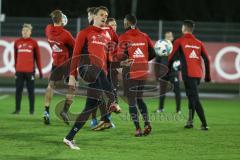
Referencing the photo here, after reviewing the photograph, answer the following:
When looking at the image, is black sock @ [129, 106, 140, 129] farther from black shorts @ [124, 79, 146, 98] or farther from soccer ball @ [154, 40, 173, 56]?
soccer ball @ [154, 40, 173, 56]

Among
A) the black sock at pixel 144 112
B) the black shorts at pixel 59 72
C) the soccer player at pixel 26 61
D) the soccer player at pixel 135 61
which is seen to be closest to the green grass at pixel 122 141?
the black sock at pixel 144 112

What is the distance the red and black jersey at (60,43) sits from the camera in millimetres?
15172

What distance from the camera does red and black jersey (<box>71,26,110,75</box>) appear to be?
11773mm

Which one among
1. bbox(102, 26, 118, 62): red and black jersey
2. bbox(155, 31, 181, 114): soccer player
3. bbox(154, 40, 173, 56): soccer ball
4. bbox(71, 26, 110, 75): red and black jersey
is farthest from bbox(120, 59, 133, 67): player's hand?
bbox(155, 31, 181, 114): soccer player

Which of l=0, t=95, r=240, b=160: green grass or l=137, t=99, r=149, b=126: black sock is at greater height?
l=137, t=99, r=149, b=126: black sock

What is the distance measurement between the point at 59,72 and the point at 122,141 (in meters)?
3.51

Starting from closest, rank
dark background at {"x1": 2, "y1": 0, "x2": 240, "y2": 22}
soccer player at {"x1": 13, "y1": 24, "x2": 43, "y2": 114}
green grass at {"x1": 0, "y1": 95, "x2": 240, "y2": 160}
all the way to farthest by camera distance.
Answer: green grass at {"x1": 0, "y1": 95, "x2": 240, "y2": 160}, soccer player at {"x1": 13, "y1": 24, "x2": 43, "y2": 114}, dark background at {"x1": 2, "y1": 0, "x2": 240, "y2": 22}

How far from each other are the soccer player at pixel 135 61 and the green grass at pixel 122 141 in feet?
1.51

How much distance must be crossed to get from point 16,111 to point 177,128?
488cm

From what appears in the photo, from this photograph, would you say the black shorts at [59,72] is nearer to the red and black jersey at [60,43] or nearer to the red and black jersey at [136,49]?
the red and black jersey at [60,43]

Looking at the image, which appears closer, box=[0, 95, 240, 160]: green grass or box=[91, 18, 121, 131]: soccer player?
box=[0, 95, 240, 160]: green grass

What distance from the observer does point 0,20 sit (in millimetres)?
28828

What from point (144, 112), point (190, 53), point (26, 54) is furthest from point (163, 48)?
point (26, 54)

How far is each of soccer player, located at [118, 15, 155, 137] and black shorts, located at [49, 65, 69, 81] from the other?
2140 millimetres
